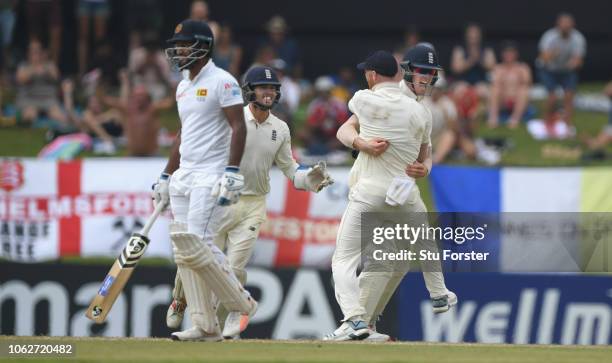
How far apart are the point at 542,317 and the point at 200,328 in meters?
5.09

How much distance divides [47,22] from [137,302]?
32.8 feet

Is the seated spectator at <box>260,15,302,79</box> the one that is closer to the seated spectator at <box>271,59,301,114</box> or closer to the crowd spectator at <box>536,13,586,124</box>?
the seated spectator at <box>271,59,301,114</box>

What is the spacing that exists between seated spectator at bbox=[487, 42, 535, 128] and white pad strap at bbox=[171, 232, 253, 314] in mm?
12180

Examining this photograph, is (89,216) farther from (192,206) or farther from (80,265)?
(192,206)

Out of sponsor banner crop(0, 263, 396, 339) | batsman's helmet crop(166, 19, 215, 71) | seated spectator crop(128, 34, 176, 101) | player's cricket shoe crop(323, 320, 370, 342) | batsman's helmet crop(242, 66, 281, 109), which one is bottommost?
sponsor banner crop(0, 263, 396, 339)

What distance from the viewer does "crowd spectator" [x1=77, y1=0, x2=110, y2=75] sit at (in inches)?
871

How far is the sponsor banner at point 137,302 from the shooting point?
1358 cm

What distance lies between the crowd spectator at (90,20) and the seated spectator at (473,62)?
579 centimetres

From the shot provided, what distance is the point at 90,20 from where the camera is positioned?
882 inches

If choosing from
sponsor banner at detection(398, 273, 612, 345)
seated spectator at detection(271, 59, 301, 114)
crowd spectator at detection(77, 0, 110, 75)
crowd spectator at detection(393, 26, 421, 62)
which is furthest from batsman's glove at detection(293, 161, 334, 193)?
crowd spectator at detection(77, 0, 110, 75)

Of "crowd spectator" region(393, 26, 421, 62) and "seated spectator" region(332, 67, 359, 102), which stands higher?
"crowd spectator" region(393, 26, 421, 62)

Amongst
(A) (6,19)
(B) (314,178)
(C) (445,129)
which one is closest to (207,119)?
(B) (314,178)

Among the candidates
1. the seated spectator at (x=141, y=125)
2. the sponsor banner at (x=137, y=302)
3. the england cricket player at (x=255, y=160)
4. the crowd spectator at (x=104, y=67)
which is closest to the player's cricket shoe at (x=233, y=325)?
the england cricket player at (x=255, y=160)

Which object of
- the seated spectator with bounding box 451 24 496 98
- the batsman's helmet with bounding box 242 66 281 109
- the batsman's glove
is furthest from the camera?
the seated spectator with bounding box 451 24 496 98
